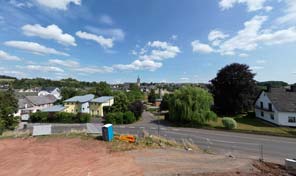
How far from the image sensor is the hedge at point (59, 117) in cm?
3594

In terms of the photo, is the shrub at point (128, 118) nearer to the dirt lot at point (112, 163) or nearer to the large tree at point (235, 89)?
the dirt lot at point (112, 163)

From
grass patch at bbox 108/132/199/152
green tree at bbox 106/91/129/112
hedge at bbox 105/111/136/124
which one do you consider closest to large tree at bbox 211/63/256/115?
hedge at bbox 105/111/136/124

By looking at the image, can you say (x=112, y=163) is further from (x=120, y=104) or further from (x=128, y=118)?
(x=120, y=104)

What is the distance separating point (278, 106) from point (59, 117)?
4091 cm

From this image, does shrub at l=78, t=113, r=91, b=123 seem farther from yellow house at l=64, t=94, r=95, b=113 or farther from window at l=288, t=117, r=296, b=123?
window at l=288, t=117, r=296, b=123

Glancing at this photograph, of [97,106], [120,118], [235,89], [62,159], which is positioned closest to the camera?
[62,159]

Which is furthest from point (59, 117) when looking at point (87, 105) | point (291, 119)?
point (291, 119)

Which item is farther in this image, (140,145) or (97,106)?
(97,106)

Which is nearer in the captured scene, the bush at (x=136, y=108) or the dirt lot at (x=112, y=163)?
the dirt lot at (x=112, y=163)

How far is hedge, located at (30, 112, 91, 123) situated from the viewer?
118 feet

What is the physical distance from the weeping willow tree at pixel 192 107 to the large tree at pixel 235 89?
10.3 m

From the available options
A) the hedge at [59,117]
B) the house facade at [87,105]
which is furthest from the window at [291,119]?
the house facade at [87,105]

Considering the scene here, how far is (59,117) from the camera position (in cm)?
3662

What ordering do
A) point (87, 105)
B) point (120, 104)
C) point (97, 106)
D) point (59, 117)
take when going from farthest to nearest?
point (87, 105), point (97, 106), point (120, 104), point (59, 117)
